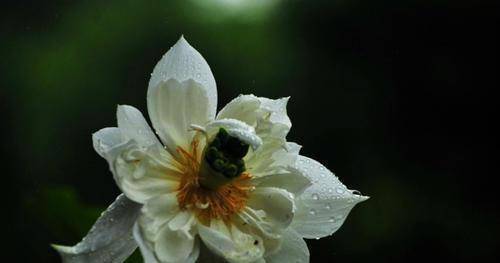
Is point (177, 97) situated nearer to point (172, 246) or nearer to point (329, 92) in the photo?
point (172, 246)

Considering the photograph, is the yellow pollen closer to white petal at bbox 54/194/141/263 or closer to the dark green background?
white petal at bbox 54/194/141/263

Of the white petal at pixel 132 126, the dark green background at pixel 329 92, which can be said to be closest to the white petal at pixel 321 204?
the white petal at pixel 132 126

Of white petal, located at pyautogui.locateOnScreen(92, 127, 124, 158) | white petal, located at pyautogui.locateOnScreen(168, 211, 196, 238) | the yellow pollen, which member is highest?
white petal, located at pyautogui.locateOnScreen(92, 127, 124, 158)

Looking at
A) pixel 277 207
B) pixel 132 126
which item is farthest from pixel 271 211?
pixel 132 126

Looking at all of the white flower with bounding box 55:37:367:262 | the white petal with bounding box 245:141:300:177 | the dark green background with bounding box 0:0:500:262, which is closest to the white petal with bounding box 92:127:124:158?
the white flower with bounding box 55:37:367:262

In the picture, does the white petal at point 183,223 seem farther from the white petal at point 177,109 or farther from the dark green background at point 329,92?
the dark green background at point 329,92

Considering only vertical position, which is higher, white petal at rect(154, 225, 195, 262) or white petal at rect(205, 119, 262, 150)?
white petal at rect(205, 119, 262, 150)

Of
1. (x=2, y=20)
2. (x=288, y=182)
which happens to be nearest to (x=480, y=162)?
(x=2, y=20)
